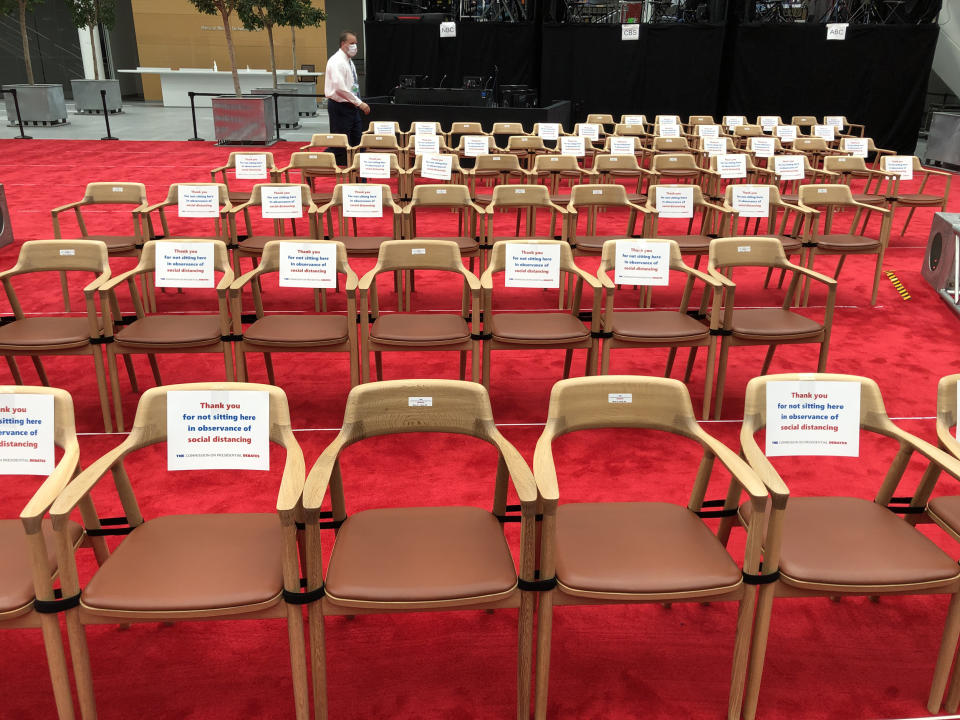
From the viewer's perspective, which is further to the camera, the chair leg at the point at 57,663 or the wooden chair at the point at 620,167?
the wooden chair at the point at 620,167

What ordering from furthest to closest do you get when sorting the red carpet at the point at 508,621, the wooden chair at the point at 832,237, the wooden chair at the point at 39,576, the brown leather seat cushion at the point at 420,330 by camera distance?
the wooden chair at the point at 832,237, the brown leather seat cushion at the point at 420,330, the red carpet at the point at 508,621, the wooden chair at the point at 39,576

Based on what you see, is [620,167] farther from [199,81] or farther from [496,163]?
[199,81]

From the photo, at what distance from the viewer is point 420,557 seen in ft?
6.83

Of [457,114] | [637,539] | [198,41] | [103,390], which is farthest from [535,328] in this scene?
[198,41]

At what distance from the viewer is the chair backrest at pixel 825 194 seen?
18.2 ft

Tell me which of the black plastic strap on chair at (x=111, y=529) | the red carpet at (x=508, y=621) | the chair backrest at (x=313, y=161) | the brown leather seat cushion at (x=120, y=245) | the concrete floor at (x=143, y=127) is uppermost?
the chair backrest at (x=313, y=161)

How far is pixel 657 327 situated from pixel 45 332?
3.07 m

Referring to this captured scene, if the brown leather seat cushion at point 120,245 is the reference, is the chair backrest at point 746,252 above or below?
above

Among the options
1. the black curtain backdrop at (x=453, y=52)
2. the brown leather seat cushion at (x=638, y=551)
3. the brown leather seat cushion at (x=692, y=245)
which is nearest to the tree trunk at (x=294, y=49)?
the black curtain backdrop at (x=453, y=52)

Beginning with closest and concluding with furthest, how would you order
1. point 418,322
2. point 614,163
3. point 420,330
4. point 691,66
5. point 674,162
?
point 420,330, point 418,322, point 614,163, point 674,162, point 691,66

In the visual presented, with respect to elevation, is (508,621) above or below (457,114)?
below

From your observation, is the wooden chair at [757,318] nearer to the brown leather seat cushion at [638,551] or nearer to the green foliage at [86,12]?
the brown leather seat cushion at [638,551]

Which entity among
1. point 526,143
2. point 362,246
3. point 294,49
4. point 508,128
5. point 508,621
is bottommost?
point 508,621

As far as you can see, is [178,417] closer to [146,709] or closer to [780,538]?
[146,709]
